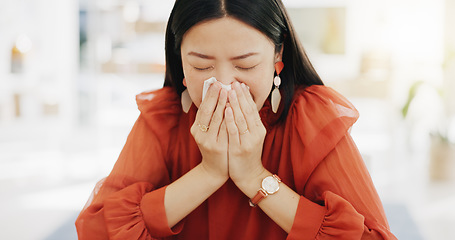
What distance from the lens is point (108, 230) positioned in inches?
36.1

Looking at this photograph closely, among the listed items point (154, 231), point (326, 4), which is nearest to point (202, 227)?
point (154, 231)

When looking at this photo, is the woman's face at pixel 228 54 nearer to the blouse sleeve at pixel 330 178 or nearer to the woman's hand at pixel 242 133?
the woman's hand at pixel 242 133

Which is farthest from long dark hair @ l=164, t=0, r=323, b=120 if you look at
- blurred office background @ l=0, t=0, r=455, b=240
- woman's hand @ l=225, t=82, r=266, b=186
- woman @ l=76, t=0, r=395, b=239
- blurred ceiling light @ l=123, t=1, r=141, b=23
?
blurred ceiling light @ l=123, t=1, r=141, b=23

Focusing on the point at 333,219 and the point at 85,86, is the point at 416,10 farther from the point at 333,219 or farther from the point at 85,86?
the point at 333,219

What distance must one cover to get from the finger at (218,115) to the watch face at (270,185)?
0.14 meters

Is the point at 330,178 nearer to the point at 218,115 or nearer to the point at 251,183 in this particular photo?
the point at 251,183

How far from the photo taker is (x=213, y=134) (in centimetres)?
93

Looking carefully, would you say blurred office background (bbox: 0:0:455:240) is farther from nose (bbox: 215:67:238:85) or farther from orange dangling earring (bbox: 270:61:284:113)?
nose (bbox: 215:67:238:85)

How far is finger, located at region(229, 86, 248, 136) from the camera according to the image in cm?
91

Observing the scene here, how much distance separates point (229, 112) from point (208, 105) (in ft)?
0.15

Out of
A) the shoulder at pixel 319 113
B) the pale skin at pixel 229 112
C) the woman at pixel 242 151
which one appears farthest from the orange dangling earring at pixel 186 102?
the shoulder at pixel 319 113

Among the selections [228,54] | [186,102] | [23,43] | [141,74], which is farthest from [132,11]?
[228,54]

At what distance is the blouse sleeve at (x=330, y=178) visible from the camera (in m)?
0.89

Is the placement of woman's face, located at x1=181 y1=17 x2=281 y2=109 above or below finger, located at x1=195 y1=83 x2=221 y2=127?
above
